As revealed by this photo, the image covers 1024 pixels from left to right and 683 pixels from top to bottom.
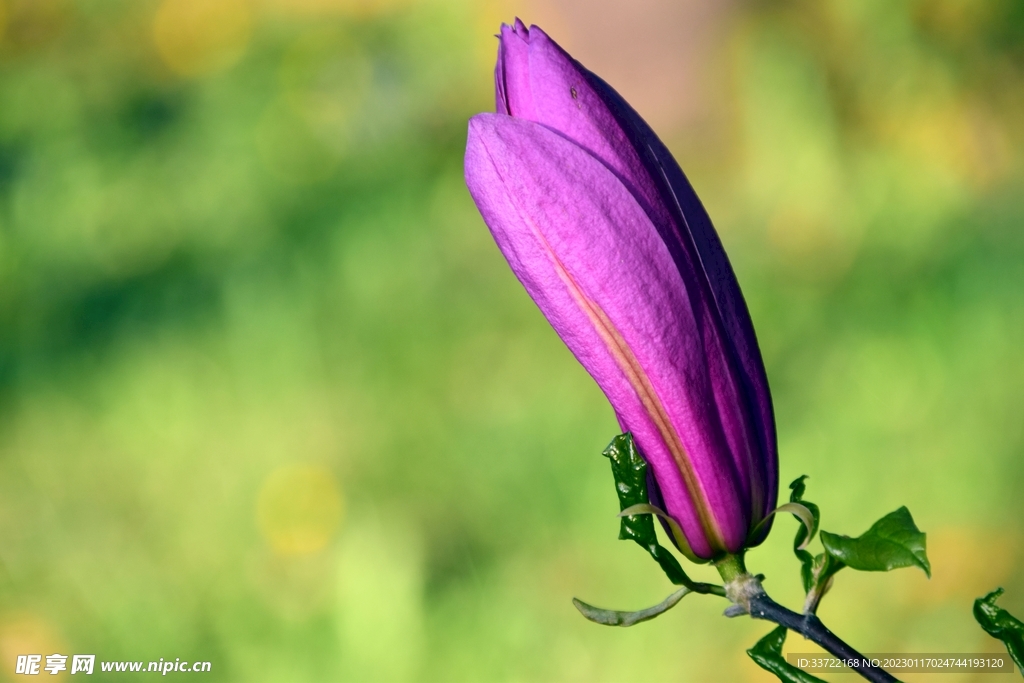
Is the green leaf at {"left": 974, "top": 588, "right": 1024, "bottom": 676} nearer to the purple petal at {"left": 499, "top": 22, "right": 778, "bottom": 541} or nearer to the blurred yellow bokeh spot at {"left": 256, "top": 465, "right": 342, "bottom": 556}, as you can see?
the purple petal at {"left": 499, "top": 22, "right": 778, "bottom": 541}

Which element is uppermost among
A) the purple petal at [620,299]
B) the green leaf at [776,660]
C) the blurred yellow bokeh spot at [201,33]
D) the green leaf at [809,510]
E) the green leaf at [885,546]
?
the blurred yellow bokeh spot at [201,33]

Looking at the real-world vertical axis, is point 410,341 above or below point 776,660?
above

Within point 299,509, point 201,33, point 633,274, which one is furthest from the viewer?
point 201,33

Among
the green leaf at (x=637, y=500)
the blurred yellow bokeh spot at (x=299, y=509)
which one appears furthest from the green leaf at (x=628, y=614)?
the blurred yellow bokeh spot at (x=299, y=509)

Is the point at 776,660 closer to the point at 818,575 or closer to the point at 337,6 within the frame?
the point at 818,575

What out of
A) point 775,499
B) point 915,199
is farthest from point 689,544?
point 915,199

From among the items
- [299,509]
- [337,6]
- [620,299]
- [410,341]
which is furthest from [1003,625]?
[337,6]

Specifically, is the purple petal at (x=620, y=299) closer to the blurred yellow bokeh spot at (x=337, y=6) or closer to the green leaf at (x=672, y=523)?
the green leaf at (x=672, y=523)
